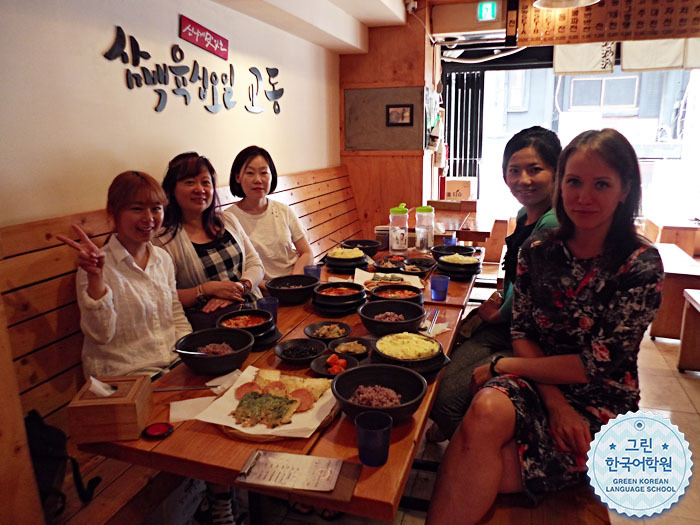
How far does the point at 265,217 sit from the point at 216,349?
166cm

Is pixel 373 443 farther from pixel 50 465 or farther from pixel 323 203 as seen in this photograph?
pixel 323 203

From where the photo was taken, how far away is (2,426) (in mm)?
1217

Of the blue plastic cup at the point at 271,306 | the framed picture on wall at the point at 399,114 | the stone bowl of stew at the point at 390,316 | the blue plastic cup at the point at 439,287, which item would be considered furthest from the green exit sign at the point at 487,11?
the blue plastic cup at the point at 271,306

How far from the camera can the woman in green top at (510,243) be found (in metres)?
2.13

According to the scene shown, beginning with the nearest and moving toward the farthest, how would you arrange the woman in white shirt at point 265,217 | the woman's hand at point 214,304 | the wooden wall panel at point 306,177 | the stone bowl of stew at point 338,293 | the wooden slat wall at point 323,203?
the stone bowl of stew at point 338,293 < the woman's hand at point 214,304 < the woman in white shirt at point 265,217 < the wooden wall panel at point 306,177 < the wooden slat wall at point 323,203

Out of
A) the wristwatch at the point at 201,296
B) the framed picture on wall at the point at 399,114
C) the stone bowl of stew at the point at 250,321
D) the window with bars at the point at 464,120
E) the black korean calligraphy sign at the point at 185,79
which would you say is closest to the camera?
the stone bowl of stew at the point at 250,321

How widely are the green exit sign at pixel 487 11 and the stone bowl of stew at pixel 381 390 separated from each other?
489cm

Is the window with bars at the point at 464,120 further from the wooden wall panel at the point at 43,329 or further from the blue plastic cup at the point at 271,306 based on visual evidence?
the wooden wall panel at the point at 43,329

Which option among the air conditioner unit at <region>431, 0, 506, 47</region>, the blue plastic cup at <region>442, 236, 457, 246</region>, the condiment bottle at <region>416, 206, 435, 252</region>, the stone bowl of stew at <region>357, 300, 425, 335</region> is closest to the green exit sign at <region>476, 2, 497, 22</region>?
the air conditioner unit at <region>431, 0, 506, 47</region>

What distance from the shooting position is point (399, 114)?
5.53 m

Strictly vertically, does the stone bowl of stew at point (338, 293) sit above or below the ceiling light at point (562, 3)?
below

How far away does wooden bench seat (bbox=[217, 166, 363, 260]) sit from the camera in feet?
13.8

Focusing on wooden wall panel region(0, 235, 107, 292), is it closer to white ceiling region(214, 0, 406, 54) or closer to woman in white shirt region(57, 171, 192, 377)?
woman in white shirt region(57, 171, 192, 377)

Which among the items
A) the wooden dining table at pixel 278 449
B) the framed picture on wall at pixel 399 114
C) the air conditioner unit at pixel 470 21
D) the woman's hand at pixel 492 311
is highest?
the air conditioner unit at pixel 470 21
